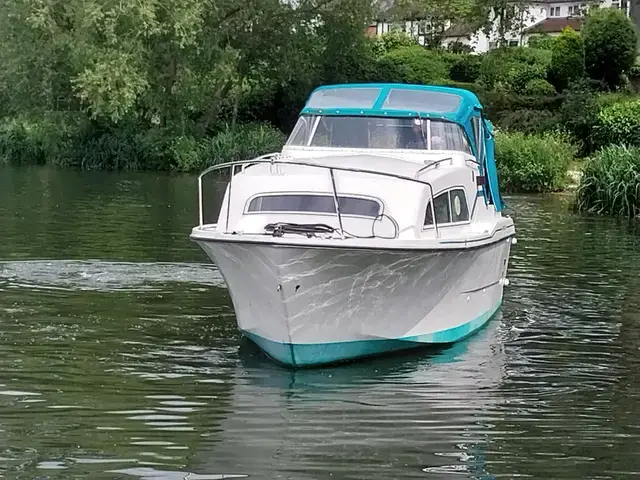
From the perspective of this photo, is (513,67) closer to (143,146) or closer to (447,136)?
(143,146)

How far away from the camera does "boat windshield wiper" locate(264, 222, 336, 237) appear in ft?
37.0

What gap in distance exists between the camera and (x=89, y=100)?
42562 millimetres

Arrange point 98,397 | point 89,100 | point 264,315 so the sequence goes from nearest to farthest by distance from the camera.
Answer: point 98,397
point 264,315
point 89,100

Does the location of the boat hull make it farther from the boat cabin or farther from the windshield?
the windshield

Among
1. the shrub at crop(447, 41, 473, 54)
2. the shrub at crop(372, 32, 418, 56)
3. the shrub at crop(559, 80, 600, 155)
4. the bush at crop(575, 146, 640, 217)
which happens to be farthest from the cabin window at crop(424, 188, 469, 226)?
the shrub at crop(447, 41, 473, 54)

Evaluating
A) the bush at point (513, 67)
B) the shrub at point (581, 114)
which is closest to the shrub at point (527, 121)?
the shrub at point (581, 114)

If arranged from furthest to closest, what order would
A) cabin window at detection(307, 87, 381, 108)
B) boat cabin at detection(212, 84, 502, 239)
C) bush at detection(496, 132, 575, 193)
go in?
bush at detection(496, 132, 575, 193) < cabin window at detection(307, 87, 381, 108) < boat cabin at detection(212, 84, 502, 239)

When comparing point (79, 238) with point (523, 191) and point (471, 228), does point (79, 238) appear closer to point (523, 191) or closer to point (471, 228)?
point (471, 228)

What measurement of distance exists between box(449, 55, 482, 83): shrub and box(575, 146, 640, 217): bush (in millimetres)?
26408

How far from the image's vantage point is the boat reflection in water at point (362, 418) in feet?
28.0

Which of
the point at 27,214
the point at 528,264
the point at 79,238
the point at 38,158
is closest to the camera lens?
the point at 528,264

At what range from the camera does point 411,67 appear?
55625 mm

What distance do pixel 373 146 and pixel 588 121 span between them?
3181 cm

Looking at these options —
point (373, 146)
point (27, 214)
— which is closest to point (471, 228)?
point (373, 146)
